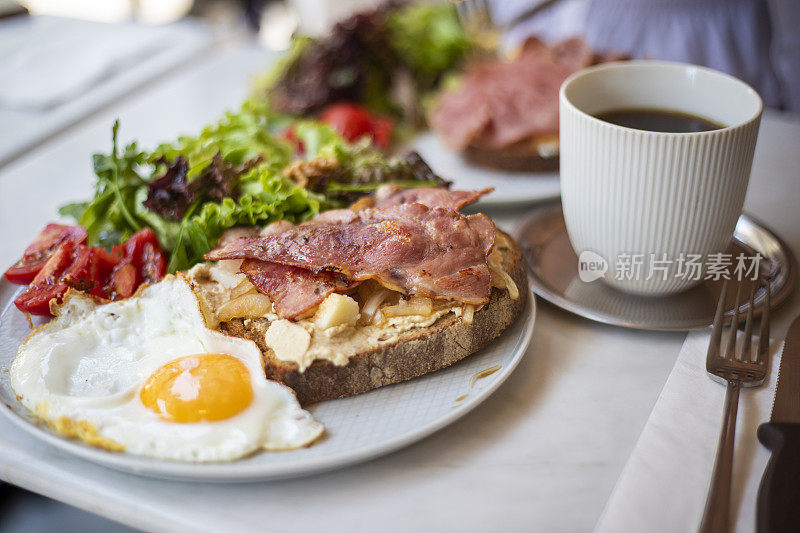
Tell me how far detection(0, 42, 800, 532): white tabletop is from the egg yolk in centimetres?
14

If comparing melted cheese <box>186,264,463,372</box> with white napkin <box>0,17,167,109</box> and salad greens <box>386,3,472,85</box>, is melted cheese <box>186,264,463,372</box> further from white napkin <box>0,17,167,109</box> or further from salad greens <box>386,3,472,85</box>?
white napkin <box>0,17,167,109</box>

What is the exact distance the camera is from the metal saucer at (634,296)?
1711 mm

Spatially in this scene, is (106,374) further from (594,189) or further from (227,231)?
(594,189)

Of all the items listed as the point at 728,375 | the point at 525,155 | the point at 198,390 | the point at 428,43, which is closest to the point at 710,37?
the point at 428,43

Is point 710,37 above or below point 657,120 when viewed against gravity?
below

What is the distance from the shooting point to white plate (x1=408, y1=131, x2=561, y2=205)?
229 cm

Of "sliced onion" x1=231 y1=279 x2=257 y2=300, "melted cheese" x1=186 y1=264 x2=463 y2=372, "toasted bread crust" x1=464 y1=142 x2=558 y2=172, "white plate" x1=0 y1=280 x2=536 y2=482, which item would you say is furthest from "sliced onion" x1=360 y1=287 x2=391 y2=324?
"toasted bread crust" x1=464 y1=142 x2=558 y2=172

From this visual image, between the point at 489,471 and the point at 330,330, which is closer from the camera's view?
the point at 489,471

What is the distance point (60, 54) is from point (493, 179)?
2.67 m

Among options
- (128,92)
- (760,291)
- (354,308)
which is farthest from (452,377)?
(128,92)

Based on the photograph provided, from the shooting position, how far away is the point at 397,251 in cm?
154

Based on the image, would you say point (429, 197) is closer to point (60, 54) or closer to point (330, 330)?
point (330, 330)

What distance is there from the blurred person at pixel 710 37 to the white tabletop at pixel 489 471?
2.15m

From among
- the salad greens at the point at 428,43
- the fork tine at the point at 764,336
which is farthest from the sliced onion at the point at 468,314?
the salad greens at the point at 428,43
